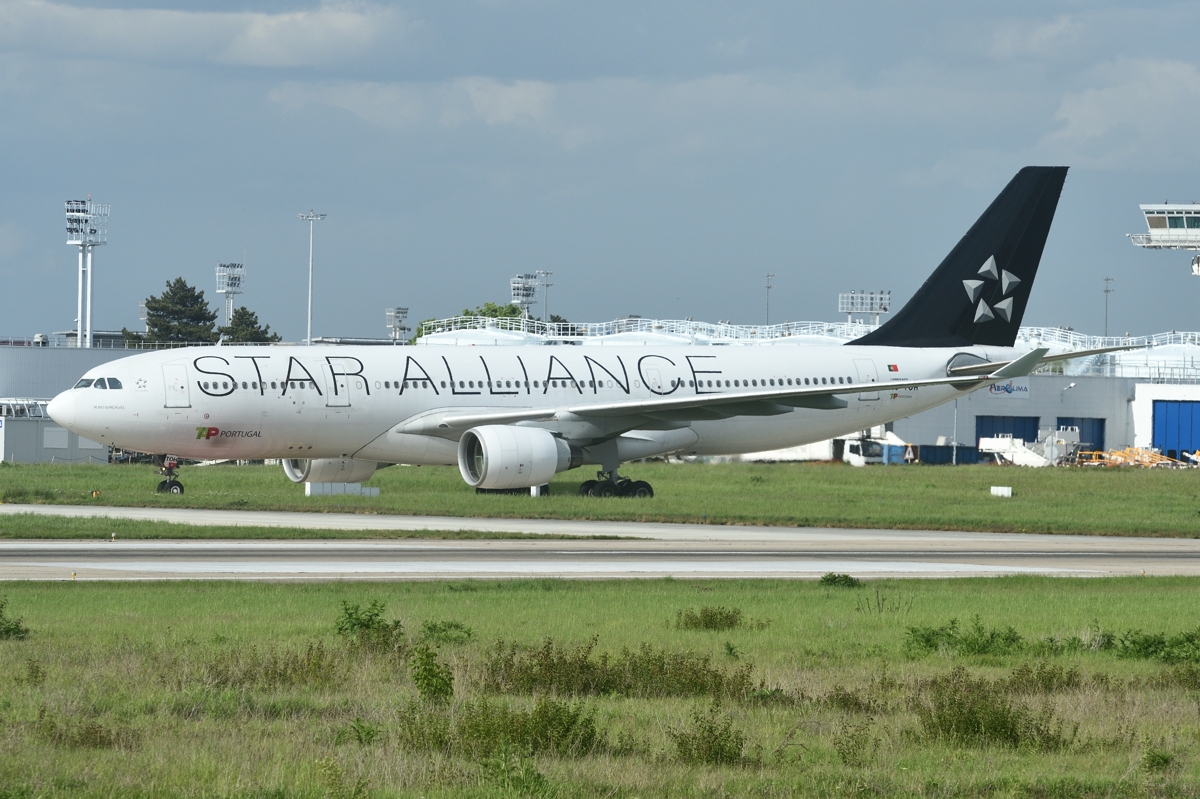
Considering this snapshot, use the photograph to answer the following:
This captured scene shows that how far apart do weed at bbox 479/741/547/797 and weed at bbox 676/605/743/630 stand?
288 inches

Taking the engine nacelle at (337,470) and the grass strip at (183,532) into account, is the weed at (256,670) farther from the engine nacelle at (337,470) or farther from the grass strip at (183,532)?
the engine nacelle at (337,470)

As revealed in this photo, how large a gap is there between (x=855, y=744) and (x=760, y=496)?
3271 cm

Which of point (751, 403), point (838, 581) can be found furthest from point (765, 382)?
point (838, 581)

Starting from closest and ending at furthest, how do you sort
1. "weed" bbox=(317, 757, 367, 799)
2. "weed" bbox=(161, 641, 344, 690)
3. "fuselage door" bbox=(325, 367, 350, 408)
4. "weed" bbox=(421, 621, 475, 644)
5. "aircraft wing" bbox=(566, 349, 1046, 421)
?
1. "weed" bbox=(317, 757, 367, 799)
2. "weed" bbox=(161, 641, 344, 690)
3. "weed" bbox=(421, 621, 475, 644)
4. "fuselage door" bbox=(325, 367, 350, 408)
5. "aircraft wing" bbox=(566, 349, 1046, 421)

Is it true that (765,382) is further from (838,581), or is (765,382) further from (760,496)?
(838,581)

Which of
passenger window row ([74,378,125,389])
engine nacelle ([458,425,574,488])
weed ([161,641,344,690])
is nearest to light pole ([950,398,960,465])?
engine nacelle ([458,425,574,488])

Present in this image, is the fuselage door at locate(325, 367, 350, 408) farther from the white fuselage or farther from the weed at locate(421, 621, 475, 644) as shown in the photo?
the weed at locate(421, 621, 475, 644)

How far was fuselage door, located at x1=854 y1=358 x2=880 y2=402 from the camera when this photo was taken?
4422cm

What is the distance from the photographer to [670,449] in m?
41.9

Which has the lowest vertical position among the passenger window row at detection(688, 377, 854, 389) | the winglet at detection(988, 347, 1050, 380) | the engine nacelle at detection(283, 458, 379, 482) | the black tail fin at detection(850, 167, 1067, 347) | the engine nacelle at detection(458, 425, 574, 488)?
the engine nacelle at detection(283, 458, 379, 482)

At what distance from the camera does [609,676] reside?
515 inches

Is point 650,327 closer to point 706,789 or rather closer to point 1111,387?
point 1111,387

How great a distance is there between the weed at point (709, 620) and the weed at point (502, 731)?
605 cm

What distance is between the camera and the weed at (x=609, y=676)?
504 inches
